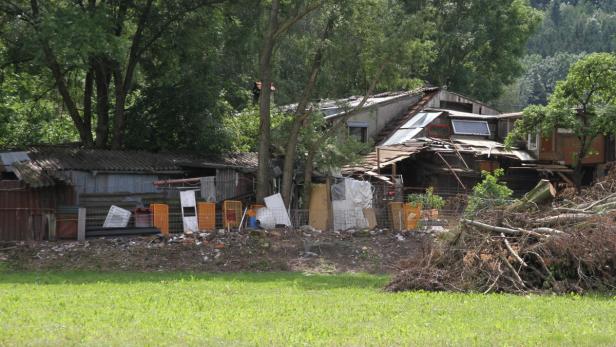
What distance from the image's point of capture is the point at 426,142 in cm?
3859

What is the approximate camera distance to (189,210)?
28594 mm

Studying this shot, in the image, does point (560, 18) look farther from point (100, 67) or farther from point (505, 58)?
point (100, 67)

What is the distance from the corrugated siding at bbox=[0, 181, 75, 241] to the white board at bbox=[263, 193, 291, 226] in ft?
25.0

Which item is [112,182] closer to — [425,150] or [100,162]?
[100,162]

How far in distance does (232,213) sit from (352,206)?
4709 mm

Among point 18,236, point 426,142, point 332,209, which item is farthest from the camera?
point 426,142

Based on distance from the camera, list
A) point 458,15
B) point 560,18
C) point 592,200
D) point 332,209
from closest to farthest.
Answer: point 592,200, point 332,209, point 458,15, point 560,18

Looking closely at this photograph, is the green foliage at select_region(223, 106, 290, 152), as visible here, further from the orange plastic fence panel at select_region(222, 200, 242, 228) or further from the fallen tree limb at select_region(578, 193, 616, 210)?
the fallen tree limb at select_region(578, 193, 616, 210)

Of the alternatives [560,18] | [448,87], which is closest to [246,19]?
[448,87]

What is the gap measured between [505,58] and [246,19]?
3003 cm

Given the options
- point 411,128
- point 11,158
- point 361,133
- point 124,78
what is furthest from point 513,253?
point 361,133

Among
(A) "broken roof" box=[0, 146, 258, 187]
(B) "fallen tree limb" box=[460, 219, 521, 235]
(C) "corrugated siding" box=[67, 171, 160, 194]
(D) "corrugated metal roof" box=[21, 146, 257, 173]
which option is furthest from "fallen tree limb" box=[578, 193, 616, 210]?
(C) "corrugated siding" box=[67, 171, 160, 194]

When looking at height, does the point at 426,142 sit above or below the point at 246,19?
below

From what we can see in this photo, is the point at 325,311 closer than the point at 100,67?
Yes
